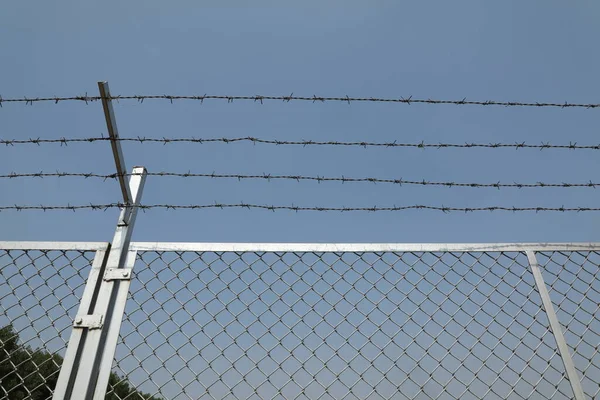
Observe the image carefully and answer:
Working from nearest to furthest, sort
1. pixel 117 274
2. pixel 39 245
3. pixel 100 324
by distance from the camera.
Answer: pixel 100 324 < pixel 117 274 < pixel 39 245

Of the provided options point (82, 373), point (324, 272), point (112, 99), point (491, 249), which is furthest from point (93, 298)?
point (491, 249)

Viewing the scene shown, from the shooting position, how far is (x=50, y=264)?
2.11 meters

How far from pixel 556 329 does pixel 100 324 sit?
1.97 meters

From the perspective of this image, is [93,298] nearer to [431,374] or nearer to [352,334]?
[352,334]

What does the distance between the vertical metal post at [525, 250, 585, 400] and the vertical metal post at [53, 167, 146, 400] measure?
1882 mm

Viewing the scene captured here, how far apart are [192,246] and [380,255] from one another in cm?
91

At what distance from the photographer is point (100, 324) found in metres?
1.79

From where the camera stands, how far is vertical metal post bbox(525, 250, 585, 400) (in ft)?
6.10

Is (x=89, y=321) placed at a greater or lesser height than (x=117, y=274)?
lesser

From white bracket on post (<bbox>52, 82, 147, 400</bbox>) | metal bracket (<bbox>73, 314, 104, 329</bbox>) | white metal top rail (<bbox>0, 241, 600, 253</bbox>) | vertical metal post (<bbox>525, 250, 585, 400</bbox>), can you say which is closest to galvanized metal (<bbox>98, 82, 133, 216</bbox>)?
white bracket on post (<bbox>52, 82, 147, 400</bbox>)

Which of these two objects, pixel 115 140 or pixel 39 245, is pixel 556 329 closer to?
pixel 115 140

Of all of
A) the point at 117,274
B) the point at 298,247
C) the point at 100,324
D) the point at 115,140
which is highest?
the point at 115,140

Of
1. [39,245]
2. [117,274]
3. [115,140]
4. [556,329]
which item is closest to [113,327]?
[117,274]

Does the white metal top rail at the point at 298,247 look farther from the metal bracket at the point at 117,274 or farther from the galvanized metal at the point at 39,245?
the metal bracket at the point at 117,274
